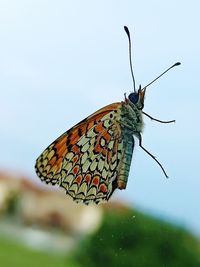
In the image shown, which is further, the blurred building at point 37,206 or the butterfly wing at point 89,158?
the blurred building at point 37,206

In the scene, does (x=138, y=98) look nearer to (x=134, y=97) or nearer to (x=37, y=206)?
(x=134, y=97)

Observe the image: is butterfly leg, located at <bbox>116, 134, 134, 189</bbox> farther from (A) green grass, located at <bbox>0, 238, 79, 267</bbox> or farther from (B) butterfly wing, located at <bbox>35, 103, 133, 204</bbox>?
(A) green grass, located at <bbox>0, 238, 79, 267</bbox>

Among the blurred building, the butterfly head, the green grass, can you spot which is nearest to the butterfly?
the butterfly head

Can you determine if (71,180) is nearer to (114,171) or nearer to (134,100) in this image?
(114,171)

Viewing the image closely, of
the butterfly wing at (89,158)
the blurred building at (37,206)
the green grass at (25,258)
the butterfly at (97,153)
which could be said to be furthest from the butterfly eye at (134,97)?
the blurred building at (37,206)

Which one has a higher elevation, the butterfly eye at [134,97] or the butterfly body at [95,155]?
the butterfly eye at [134,97]

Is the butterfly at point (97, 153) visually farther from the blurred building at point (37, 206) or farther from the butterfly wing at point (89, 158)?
the blurred building at point (37, 206)
